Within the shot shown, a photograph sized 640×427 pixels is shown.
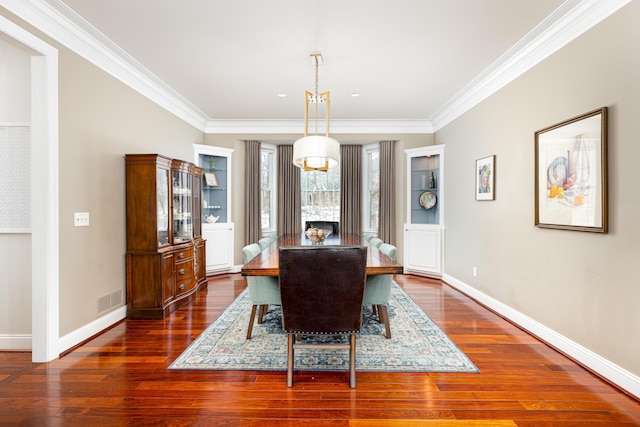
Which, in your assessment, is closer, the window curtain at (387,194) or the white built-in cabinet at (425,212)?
the white built-in cabinet at (425,212)

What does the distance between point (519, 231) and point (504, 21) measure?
1.94m

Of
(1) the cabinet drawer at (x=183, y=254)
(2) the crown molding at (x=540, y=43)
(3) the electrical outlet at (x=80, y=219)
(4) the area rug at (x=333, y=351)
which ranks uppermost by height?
(2) the crown molding at (x=540, y=43)

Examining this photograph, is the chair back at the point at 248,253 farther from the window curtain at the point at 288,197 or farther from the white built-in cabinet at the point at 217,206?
the window curtain at the point at 288,197

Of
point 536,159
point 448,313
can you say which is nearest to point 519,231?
point 536,159

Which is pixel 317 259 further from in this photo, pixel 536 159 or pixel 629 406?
pixel 536 159

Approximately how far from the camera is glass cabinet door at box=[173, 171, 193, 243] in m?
3.98

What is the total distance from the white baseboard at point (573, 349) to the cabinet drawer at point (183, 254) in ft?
12.1

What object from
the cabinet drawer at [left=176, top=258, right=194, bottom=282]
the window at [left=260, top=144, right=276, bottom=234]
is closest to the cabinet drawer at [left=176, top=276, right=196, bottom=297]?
the cabinet drawer at [left=176, top=258, right=194, bottom=282]

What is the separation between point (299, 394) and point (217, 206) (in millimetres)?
4131

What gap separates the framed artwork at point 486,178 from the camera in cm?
382

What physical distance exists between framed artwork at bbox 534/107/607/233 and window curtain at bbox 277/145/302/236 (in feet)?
13.4

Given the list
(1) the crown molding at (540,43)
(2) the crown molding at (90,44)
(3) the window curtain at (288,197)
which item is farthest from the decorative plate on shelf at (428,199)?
(2) the crown molding at (90,44)

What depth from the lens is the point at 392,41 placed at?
9.95 ft

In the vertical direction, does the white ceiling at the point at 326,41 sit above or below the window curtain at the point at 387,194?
above
